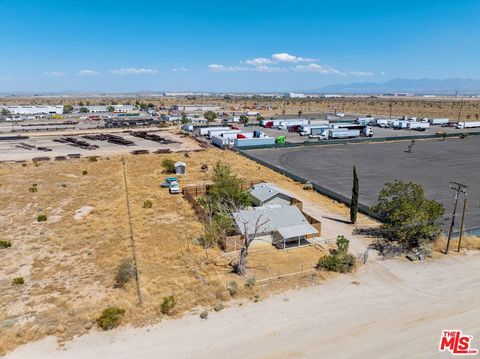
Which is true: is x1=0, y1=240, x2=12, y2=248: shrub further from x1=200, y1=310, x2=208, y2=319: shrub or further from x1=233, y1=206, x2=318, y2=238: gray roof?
x1=200, y1=310, x2=208, y2=319: shrub

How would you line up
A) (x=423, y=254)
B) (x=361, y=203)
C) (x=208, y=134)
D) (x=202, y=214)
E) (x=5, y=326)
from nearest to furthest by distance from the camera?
1. (x=5, y=326)
2. (x=423, y=254)
3. (x=202, y=214)
4. (x=361, y=203)
5. (x=208, y=134)

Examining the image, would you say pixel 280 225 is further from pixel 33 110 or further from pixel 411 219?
pixel 33 110

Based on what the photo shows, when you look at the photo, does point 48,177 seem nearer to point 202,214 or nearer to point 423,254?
point 202,214

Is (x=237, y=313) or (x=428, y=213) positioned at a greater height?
(x=428, y=213)

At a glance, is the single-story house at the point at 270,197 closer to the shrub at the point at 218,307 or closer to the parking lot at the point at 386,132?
the shrub at the point at 218,307

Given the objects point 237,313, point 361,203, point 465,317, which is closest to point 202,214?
point 237,313

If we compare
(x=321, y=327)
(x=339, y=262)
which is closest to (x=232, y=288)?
(x=321, y=327)

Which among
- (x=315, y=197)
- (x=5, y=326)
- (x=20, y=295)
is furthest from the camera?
(x=315, y=197)
